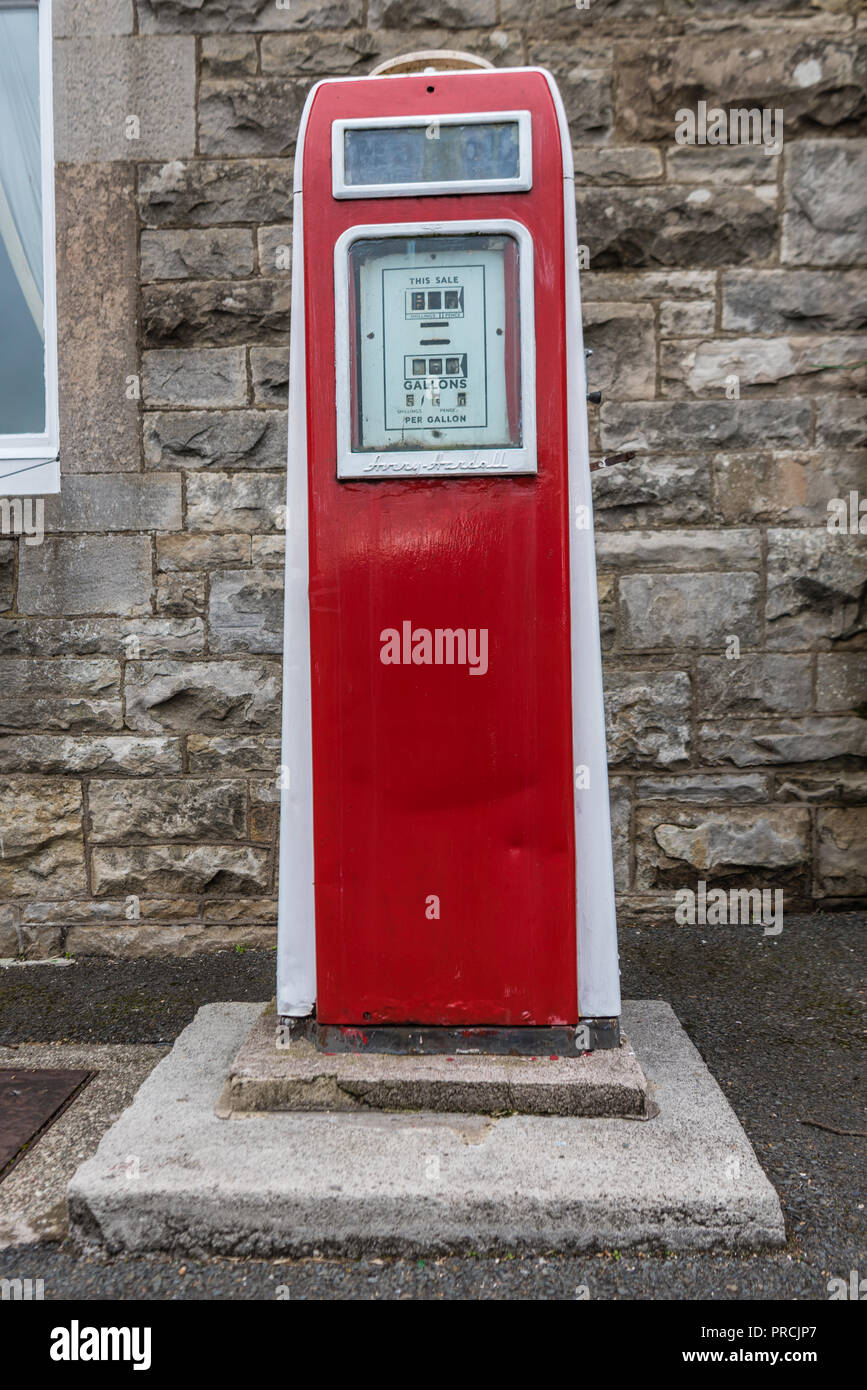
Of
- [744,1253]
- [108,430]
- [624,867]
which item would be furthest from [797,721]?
[108,430]

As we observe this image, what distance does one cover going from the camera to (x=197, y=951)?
12.9 feet

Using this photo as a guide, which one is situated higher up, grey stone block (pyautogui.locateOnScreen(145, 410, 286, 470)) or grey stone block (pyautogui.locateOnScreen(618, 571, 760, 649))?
grey stone block (pyautogui.locateOnScreen(145, 410, 286, 470))

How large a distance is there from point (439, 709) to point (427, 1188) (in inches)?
38.7

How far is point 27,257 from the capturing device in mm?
Result: 4082

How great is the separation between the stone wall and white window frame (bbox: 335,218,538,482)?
1.62m

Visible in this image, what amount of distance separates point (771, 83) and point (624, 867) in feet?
9.49

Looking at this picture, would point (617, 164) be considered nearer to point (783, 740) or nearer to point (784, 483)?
point (784, 483)

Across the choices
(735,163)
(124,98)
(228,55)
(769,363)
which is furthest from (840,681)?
(124,98)

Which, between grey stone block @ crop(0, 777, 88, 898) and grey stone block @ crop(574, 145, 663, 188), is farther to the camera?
grey stone block @ crop(0, 777, 88, 898)

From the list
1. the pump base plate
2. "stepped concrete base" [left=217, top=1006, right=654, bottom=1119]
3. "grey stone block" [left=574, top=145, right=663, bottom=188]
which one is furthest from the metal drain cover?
"grey stone block" [left=574, top=145, right=663, bottom=188]

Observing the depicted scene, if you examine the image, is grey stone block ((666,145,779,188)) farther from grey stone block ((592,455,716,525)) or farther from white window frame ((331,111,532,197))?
white window frame ((331,111,532,197))

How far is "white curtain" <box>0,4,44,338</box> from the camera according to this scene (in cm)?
401

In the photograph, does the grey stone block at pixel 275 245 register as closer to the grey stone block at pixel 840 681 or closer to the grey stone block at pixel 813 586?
the grey stone block at pixel 813 586

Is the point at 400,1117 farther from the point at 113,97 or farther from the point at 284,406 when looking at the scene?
the point at 113,97
